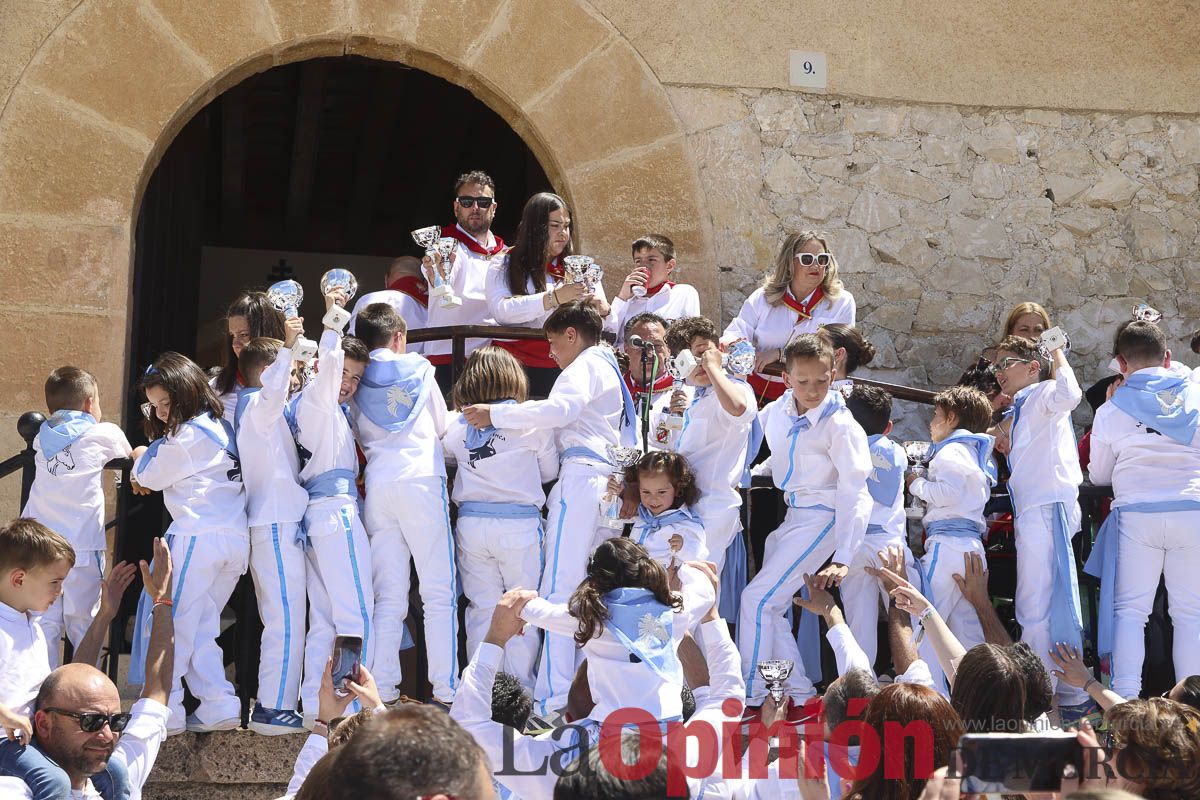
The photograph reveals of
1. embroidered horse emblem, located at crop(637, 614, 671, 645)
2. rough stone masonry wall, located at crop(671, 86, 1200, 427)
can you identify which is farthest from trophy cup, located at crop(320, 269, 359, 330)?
rough stone masonry wall, located at crop(671, 86, 1200, 427)

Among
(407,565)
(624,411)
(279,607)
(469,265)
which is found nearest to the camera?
(279,607)

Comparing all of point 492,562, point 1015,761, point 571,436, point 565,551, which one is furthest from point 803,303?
point 1015,761

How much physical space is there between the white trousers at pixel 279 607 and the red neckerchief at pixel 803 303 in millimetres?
2575

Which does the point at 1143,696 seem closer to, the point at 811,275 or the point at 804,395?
the point at 804,395

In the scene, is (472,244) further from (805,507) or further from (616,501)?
(805,507)

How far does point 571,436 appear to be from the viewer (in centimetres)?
578

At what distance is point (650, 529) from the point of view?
5.48 meters

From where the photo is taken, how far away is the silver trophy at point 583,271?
632 cm

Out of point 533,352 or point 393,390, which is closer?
point 393,390

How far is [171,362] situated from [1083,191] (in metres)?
4.96

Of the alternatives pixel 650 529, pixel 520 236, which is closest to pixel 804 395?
pixel 650 529

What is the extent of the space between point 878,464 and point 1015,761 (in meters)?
3.36

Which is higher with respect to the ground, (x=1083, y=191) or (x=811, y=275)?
(x=1083, y=191)

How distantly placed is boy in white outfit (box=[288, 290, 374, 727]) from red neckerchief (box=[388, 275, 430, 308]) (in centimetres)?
140
